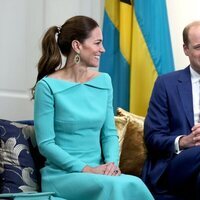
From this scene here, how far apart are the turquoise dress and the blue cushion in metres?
0.07

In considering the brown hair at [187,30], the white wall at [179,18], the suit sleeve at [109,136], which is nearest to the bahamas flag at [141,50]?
the white wall at [179,18]

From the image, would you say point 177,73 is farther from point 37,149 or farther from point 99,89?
point 37,149

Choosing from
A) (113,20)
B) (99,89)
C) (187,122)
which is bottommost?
(187,122)

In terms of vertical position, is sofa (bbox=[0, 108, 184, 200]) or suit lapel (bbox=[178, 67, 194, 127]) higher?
suit lapel (bbox=[178, 67, 194, 127])

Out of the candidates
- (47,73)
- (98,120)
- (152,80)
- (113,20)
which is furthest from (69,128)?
(113,20)

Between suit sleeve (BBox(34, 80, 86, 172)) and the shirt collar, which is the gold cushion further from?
suit sleeve (BBox(34, 80, 86, 172))

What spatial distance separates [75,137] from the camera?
2.07 m

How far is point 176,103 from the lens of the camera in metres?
2.39

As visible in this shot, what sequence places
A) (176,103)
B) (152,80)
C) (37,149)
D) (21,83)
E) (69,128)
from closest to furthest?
1. (69,128)
2. (37,149)
3. (176,103)
4. (152,80)
5. (21,83)

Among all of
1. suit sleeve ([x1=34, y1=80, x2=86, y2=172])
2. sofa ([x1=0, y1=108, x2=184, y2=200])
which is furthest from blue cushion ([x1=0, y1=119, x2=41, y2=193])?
suit sleeve ([x1=34, y1=80, x2=86, y2=172])

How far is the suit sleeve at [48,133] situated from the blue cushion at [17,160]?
0.14m

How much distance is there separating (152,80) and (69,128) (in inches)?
37.6

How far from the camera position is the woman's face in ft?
7.04

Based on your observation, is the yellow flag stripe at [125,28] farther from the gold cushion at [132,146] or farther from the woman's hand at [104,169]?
the woman's hand at [104,169]
